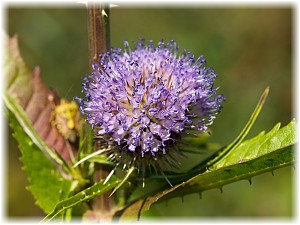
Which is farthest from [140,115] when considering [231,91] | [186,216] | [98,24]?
[231,91]

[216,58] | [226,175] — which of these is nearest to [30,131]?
[226,175]

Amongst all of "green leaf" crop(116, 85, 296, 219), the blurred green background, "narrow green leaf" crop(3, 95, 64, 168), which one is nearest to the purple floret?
"green leaf" crop(116, 85, 296, 219)

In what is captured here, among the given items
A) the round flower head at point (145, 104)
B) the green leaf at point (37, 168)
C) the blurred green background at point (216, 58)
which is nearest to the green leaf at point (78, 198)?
the round flower head at point (145, 104)

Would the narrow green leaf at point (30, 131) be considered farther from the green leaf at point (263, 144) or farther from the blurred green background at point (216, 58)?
the blurred green background at point (216, 58)

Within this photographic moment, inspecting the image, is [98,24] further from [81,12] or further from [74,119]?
[81,12]

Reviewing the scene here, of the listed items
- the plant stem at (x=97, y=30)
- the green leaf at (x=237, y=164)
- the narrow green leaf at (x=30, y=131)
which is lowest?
the green leaf at (x=237, y=164)

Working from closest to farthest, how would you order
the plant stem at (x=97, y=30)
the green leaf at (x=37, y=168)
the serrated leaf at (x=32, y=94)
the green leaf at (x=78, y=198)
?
the green leaf at (x=78, y=198) → the plant stem at (x=97, y=30) → the green leaf at (x=37, y=168) → the serrated leaf at (x=32, y=94)

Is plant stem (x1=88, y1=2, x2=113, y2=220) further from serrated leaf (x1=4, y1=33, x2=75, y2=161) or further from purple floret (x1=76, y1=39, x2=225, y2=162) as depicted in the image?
serrated leaf (x1=4, y1=33, x2=75, y2=161)
